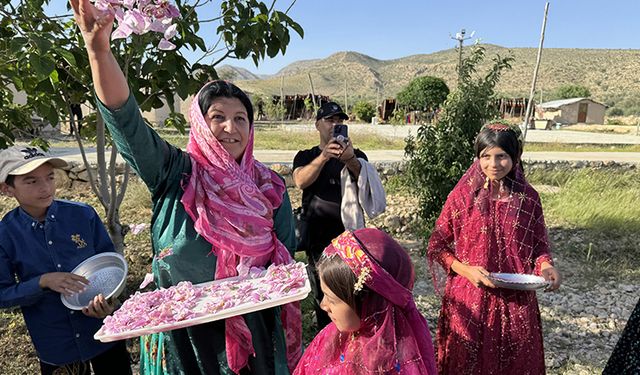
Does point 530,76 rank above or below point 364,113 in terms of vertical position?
above

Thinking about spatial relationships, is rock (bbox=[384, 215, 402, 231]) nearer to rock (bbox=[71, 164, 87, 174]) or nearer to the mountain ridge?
rock (bbox=[71, 164, 87, 174])

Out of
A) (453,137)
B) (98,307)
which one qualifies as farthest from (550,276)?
(453,137)

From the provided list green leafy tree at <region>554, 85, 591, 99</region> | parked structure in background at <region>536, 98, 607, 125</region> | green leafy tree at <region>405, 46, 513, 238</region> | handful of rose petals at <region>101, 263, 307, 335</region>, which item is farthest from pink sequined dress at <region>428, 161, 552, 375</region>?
green leafy tree at <region>554, 85, 591, 99</region>

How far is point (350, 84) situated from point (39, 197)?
236ft

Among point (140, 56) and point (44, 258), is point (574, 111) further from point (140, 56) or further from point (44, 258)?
point (44, 258)

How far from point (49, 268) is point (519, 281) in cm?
204

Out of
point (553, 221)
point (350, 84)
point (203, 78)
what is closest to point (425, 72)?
point (350, 84)

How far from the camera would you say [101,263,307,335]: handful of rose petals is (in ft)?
4.32

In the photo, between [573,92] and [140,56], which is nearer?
[140,56]

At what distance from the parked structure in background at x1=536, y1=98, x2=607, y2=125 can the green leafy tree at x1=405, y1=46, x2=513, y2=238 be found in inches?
1264

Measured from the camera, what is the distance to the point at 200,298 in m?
1.42

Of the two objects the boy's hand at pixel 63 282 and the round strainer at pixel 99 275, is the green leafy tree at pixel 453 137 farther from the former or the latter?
the boy's hand at pixel 63 282

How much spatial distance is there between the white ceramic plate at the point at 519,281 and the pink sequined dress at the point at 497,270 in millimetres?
104

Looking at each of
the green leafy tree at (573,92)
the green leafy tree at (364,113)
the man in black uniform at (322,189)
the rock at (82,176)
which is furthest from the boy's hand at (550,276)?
the green leafy tree at (573,92)
